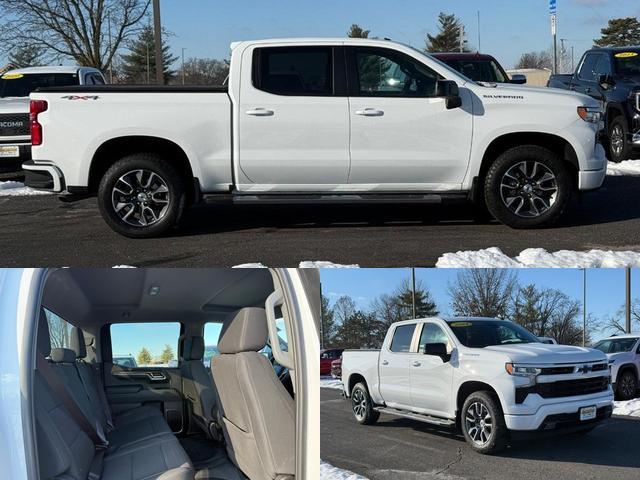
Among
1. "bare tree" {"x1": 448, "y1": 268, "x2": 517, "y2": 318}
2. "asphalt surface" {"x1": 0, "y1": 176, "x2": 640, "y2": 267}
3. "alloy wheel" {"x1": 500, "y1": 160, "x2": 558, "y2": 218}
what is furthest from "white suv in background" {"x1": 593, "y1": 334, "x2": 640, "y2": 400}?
"alloy wheel" {"x1": 500, "y1": 160, "x2": 558, "y2": 218}

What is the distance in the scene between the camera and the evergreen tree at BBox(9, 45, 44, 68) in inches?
1205

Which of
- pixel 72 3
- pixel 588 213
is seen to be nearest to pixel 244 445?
pixel 588 213

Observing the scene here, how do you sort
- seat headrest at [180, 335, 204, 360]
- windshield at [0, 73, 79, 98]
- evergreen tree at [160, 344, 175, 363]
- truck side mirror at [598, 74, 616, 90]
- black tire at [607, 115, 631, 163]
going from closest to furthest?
seat headrest at [180, 335, 204, 360] < evergreen tree at [160, 344, 175, 363] < black tire at [607, 115, 631, 163] < truck side mirror at [598, 74, 616, 90] < windshield at [0, 73, 79, 98]

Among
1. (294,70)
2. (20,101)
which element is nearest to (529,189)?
(294,70)

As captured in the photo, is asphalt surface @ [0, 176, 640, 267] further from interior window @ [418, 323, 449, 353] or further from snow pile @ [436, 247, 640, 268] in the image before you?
interior window @ [418, 323, 449, 353]

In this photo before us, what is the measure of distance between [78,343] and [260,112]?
3.10 metres

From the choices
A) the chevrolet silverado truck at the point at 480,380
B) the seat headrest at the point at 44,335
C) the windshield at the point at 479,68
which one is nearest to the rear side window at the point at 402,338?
the chevrolet silverado truck at the point at 480,380

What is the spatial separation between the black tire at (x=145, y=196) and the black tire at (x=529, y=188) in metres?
3.00

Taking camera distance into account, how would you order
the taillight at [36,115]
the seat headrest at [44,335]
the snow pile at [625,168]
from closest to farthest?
the seat headrest at [44,335], the taillight at [36,115], the snow pile at [625,168]

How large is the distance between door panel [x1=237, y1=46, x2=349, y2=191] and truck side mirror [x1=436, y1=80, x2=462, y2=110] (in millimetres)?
897

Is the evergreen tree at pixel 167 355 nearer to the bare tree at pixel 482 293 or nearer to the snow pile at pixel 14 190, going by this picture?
the bare tree at pixel 482 293

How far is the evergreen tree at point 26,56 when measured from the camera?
3061 centimetres

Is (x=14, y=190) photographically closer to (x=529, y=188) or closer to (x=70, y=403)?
(x=529, y=188)

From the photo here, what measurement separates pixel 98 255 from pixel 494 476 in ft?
16.8
